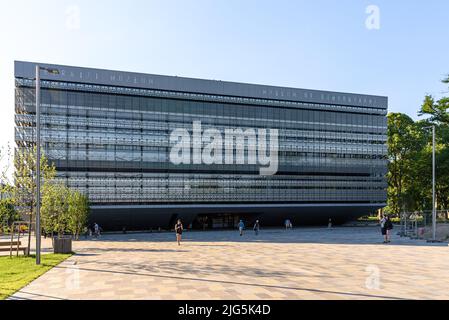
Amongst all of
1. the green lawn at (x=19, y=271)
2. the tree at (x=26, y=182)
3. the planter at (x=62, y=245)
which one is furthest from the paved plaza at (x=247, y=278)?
the tree at (x=26, y=182)

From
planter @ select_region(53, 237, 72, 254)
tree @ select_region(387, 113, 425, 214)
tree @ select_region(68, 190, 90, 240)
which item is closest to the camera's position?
planter @ select_region(53, 237, 72, 254)

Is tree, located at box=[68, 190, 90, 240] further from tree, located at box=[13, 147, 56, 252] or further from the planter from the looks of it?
the planter

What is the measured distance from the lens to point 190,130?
57.6 metres

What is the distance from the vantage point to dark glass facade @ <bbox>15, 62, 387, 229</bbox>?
51.8m

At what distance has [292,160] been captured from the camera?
210 feet

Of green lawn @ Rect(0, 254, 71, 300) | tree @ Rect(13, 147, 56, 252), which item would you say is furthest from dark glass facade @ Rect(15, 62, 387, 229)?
green lawn @ Rect(0, 254, 71, 300)

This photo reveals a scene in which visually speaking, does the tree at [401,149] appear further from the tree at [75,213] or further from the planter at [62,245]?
the planter at [62,245]

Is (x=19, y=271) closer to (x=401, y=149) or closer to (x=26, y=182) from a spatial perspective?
(x=26, y=182)

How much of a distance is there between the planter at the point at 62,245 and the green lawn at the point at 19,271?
129 cm

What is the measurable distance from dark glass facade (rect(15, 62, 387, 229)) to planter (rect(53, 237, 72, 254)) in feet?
99.6

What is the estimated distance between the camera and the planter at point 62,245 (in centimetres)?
2172

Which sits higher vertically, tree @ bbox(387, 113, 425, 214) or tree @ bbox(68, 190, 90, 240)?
tree @ bbox(387, 113, 425, 214)
